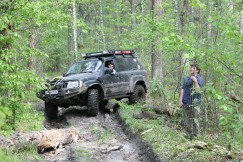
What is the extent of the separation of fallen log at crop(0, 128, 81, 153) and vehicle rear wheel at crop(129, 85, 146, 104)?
4.00m

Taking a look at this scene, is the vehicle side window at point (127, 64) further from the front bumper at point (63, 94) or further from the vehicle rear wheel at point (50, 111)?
the vehicle rear wheel at point (50, 111)

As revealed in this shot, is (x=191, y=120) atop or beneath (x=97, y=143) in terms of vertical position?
atop

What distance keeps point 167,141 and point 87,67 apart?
4.99 m

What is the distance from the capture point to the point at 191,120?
25.8 ft

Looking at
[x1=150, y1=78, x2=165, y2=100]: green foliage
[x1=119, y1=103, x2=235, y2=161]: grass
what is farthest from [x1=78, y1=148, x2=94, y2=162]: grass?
[x1=150, y1=78, x2=165, y2=100]: green foliage

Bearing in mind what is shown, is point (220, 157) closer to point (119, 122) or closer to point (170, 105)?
point (170, 105)

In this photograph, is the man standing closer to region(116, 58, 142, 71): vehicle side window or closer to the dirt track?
the dirt track

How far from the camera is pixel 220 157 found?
225 inches

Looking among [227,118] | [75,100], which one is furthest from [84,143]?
[227,118]

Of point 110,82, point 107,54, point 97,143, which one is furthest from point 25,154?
point 107,54

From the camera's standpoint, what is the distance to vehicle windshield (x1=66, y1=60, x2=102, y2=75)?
36.7ft

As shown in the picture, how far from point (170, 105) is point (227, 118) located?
5016mm

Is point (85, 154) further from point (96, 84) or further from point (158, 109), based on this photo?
point (96, 84)

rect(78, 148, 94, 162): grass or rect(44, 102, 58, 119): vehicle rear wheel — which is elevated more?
rect(44, 102, 58, 119): vehicle rear wheel
